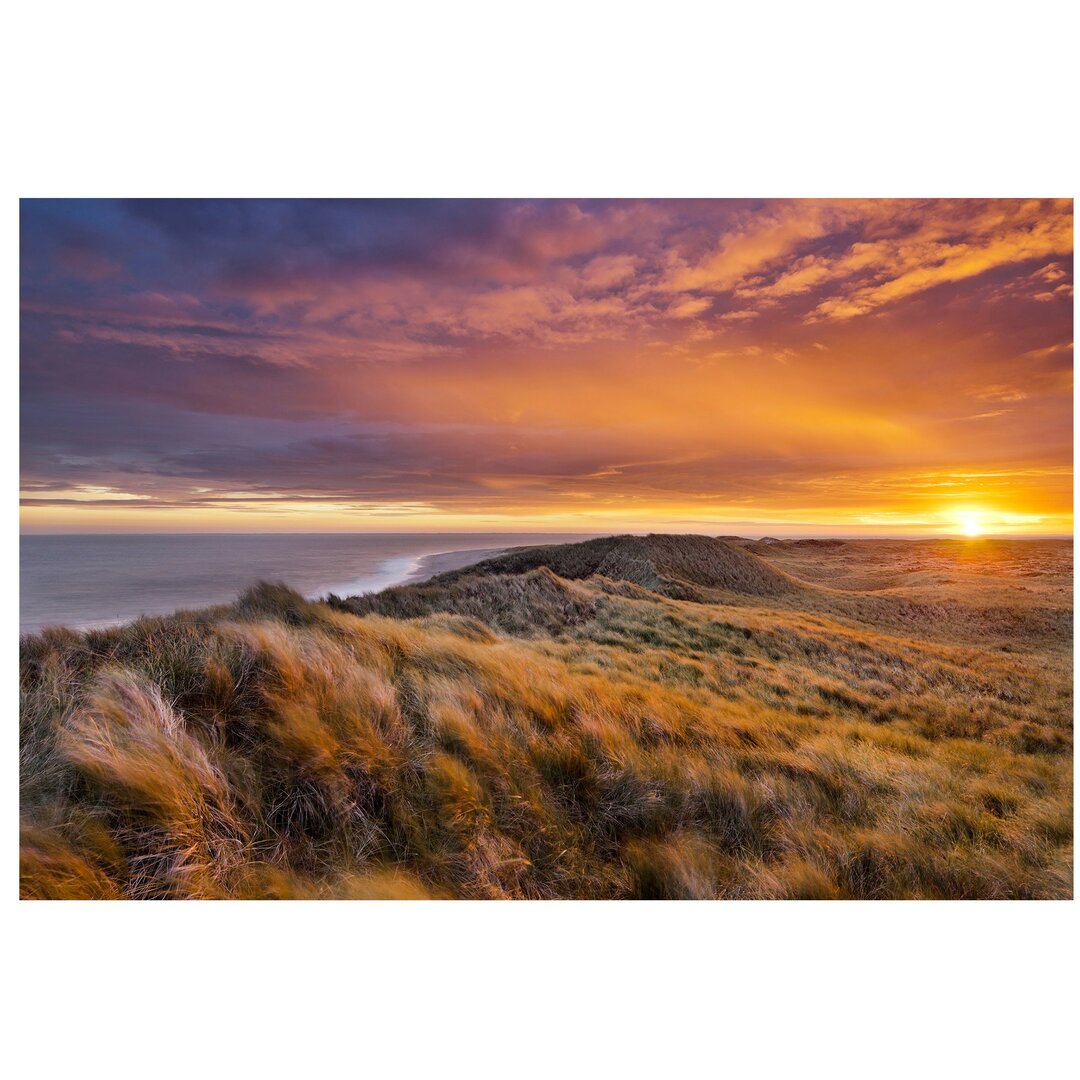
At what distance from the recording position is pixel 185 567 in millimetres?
6332

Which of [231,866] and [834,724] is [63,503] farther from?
[834,724]

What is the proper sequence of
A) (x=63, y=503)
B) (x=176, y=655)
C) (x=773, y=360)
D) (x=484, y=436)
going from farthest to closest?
1. (x=484, y=436)
2. (x=773, y=360)
3. (x=63, y=503)
4. (x=176, y=655)

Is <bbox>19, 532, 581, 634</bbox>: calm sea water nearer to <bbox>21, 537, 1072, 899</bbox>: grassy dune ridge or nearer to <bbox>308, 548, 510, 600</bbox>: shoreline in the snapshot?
<bbox>308, 548, 510, 600</bbox>: shoreline

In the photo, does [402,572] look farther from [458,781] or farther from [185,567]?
[458,781]

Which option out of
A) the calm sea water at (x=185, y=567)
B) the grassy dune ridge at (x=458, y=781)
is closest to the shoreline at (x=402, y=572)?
the calm sea water at (x=185, y=567)

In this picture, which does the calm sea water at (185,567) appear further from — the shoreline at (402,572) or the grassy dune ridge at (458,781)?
the grassy dune ridge at (458,781)

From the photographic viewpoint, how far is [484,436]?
6859mm

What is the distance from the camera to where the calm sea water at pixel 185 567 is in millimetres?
4137

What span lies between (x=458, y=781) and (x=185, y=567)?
220 inches

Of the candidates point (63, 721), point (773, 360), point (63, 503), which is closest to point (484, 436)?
point (773, 360)

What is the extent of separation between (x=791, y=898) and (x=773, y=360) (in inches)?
221

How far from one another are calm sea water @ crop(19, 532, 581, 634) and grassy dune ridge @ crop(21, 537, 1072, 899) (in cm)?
79

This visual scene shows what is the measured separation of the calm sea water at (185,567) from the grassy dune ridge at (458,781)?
795 millimetres

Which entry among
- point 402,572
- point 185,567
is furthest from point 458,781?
point 402,572
